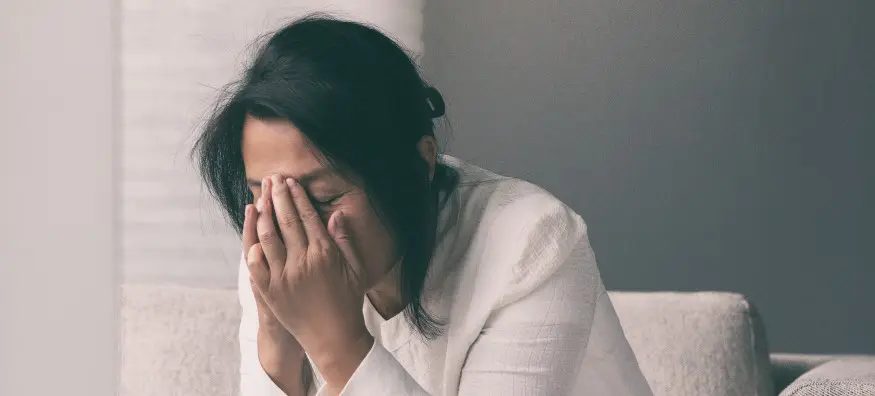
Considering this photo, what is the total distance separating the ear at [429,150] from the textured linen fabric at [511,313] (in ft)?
0.22

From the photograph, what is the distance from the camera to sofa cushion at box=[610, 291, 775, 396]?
4.36 feet

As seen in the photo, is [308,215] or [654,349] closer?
[308,215]

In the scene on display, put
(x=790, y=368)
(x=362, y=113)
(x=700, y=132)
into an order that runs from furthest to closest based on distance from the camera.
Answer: (x=700, y=132)
(x=790, y=368)
(x=362, y=113)

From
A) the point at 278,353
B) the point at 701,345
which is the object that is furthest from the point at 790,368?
the point at 278,353

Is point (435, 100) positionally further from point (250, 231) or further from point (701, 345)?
point (701, 345)

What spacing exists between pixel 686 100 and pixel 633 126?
0.12 metres

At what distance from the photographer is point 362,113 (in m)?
0.97

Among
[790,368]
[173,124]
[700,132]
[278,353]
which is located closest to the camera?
[278,353]

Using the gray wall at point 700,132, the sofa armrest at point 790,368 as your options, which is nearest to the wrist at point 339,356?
the sofa armrest at point 790,368

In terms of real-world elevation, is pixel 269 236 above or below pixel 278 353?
above

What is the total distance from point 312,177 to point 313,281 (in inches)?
4.0

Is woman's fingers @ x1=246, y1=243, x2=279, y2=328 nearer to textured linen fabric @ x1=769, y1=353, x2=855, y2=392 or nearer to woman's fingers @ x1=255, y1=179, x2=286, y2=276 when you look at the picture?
woman's fingers @ x1=255, y1=179, x2=286, y2=276

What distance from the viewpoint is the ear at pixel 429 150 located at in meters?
1.04

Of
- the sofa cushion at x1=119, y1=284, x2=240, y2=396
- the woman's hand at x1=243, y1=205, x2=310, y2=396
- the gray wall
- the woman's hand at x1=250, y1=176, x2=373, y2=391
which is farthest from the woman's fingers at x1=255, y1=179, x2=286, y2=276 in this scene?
the gray wall
